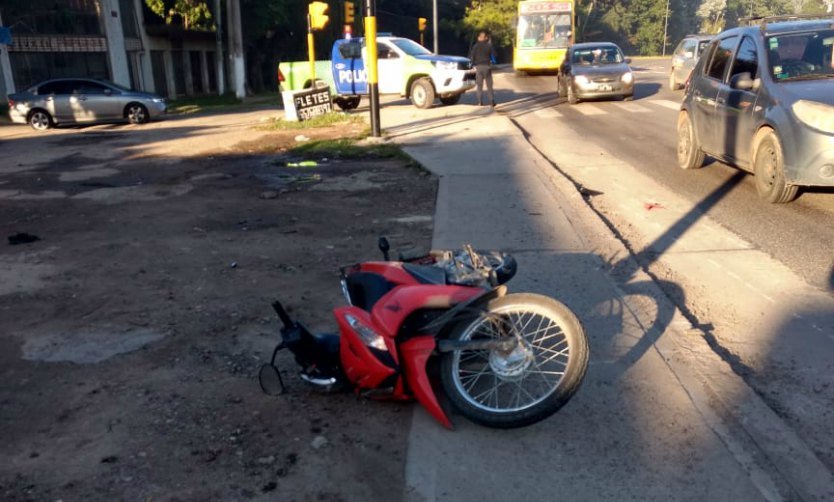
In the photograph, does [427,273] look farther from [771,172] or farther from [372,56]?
[372,56]

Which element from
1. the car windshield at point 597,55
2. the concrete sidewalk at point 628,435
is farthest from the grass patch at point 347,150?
the car windshield at point 597,55

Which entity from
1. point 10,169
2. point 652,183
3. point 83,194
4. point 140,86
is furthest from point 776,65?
point 140,86

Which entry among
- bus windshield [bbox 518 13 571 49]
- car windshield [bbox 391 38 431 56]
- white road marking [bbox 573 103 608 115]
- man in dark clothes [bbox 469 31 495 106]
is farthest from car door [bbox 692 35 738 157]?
bus windshield [bbox 518 13 571 49]

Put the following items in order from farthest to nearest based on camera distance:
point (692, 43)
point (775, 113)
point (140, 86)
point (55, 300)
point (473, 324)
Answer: point (140, 86) → point (692, 43) → point (775, 113) → point (55, 300) → point (473, 324)

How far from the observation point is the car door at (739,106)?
26.2ft

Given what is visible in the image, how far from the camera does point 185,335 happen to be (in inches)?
189

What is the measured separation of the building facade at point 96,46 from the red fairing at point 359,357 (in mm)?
26795

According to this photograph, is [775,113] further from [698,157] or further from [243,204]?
[243,204]

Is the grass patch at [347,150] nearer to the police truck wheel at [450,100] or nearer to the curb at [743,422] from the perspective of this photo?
the police truck wheel at [450,100]

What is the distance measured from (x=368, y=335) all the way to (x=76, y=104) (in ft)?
67.0

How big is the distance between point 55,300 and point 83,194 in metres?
4.95

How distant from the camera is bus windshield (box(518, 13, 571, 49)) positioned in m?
29.8

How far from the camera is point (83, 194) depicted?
10.0m

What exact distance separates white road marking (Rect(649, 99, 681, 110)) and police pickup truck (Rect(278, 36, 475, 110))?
536 cm
